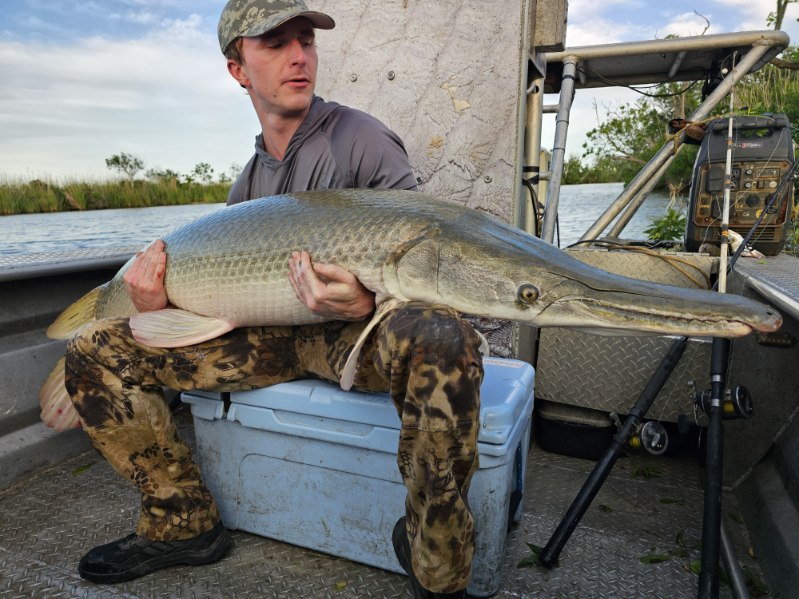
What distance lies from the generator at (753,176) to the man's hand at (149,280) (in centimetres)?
341

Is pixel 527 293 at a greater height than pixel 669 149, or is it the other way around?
pixel 669 149

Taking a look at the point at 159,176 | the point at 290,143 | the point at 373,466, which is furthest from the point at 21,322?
the point at 159,176

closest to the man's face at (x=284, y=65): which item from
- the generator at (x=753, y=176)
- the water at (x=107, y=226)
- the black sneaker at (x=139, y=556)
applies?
the black sneaker at (x=139, y=556)

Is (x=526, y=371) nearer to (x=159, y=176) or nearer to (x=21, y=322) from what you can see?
(x=21, y=322)

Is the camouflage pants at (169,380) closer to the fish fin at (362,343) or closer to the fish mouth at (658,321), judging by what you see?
the fish fin at (362,343)

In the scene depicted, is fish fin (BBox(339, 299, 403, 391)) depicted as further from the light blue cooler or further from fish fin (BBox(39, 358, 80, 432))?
fish fin (BBox(39, 358, 80, 432))

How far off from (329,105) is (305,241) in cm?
88

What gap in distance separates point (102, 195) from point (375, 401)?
20.5m

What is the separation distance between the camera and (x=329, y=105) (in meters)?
2.49

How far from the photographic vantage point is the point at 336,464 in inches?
82.2

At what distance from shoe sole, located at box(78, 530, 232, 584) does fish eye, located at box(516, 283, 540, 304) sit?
1.54 metres

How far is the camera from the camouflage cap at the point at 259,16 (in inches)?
89.0

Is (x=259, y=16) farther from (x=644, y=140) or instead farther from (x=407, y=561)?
(x=644, y=140)

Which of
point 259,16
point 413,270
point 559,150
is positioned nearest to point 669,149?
point 559,150
